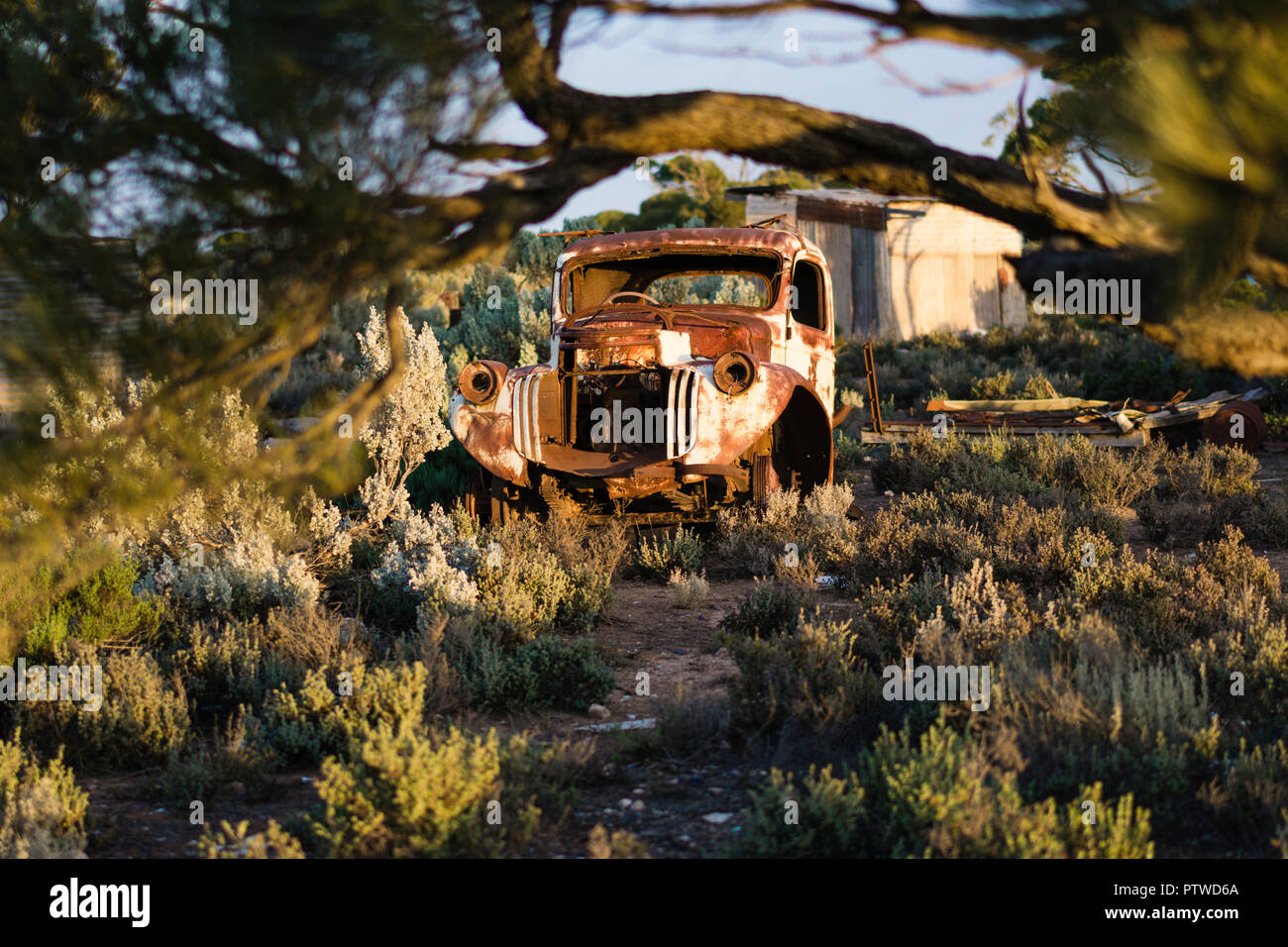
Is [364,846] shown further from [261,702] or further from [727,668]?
[727,668]

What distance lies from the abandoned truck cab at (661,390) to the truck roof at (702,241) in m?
0.01

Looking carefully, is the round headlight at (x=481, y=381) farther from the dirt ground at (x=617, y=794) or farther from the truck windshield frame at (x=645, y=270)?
the dirt ground at (x=617, y=794)

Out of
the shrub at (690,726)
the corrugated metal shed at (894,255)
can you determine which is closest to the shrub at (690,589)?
the shrub at (690,726)

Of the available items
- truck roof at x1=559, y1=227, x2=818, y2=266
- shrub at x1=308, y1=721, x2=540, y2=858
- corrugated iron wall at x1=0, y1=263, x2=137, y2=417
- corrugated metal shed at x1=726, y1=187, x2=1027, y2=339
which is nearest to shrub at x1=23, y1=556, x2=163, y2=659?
shrub at x1=308, y1=721, x2=540, y2=858

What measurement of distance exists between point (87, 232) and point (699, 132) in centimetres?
197

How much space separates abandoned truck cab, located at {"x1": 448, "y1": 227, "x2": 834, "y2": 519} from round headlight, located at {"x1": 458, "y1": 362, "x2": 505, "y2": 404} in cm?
1

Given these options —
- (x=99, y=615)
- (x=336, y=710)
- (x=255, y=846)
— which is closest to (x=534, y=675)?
(x=336, y=710)

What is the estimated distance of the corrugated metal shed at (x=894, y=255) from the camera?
26.7 m

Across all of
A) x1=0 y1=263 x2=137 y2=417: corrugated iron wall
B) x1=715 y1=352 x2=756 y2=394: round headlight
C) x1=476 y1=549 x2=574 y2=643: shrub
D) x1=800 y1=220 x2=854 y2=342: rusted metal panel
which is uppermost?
x1=800 y1=220 x2=854 y2=342: rusted metal panel

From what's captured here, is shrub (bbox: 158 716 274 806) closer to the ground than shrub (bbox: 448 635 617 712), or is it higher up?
closer to the ground

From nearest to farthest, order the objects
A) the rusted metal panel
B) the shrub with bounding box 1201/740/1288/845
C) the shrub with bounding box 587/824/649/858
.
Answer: the shrub with bounding box 587/824/649/858, the shrub with bounding box 1201/740/1288/845, the rusted metal panel

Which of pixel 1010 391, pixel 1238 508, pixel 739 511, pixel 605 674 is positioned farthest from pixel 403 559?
pixel 1010 391

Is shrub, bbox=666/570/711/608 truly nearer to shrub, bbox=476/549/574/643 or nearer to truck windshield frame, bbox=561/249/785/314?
shrub, bbox=476/549/574/643

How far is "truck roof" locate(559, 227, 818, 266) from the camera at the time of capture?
9.30 metres
